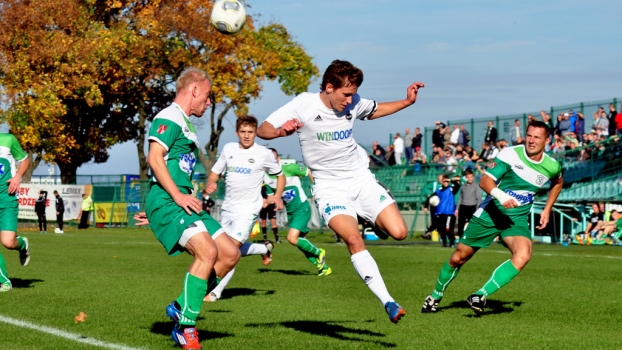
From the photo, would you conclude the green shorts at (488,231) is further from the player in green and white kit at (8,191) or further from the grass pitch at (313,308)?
the player in green and white kit at (8,191)

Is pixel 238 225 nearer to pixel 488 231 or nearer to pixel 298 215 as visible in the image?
pixel 488 231

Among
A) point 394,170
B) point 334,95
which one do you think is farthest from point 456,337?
point 394,170

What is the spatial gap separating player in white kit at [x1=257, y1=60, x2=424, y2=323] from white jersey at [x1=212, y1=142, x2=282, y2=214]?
4.26 metres

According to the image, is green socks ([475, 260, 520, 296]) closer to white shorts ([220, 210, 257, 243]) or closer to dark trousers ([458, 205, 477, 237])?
white shorts ([220, 210, 257, 243])

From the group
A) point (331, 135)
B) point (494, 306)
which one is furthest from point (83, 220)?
point (331, 135)

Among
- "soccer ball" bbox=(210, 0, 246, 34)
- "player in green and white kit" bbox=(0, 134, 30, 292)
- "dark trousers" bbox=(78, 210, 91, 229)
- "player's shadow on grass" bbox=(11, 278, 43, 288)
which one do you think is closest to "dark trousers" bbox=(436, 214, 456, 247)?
"player's shadow on grass" bbox=(11, 278, 43, 288)

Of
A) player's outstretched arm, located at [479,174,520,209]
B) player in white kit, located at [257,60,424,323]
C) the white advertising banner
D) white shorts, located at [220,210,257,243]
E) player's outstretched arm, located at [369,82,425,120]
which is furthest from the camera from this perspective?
the white advertising banner

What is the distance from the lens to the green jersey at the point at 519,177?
1021cm

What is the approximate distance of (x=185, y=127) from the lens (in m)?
7.60

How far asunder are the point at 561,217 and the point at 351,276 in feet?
48.4

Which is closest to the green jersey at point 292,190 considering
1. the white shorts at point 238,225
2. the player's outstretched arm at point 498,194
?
the white shorts at point 238,225

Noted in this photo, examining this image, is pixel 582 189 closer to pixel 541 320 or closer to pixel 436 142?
pixel 436 142

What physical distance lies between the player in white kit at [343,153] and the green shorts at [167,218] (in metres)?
1.11

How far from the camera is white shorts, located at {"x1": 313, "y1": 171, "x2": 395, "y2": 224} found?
879cm
